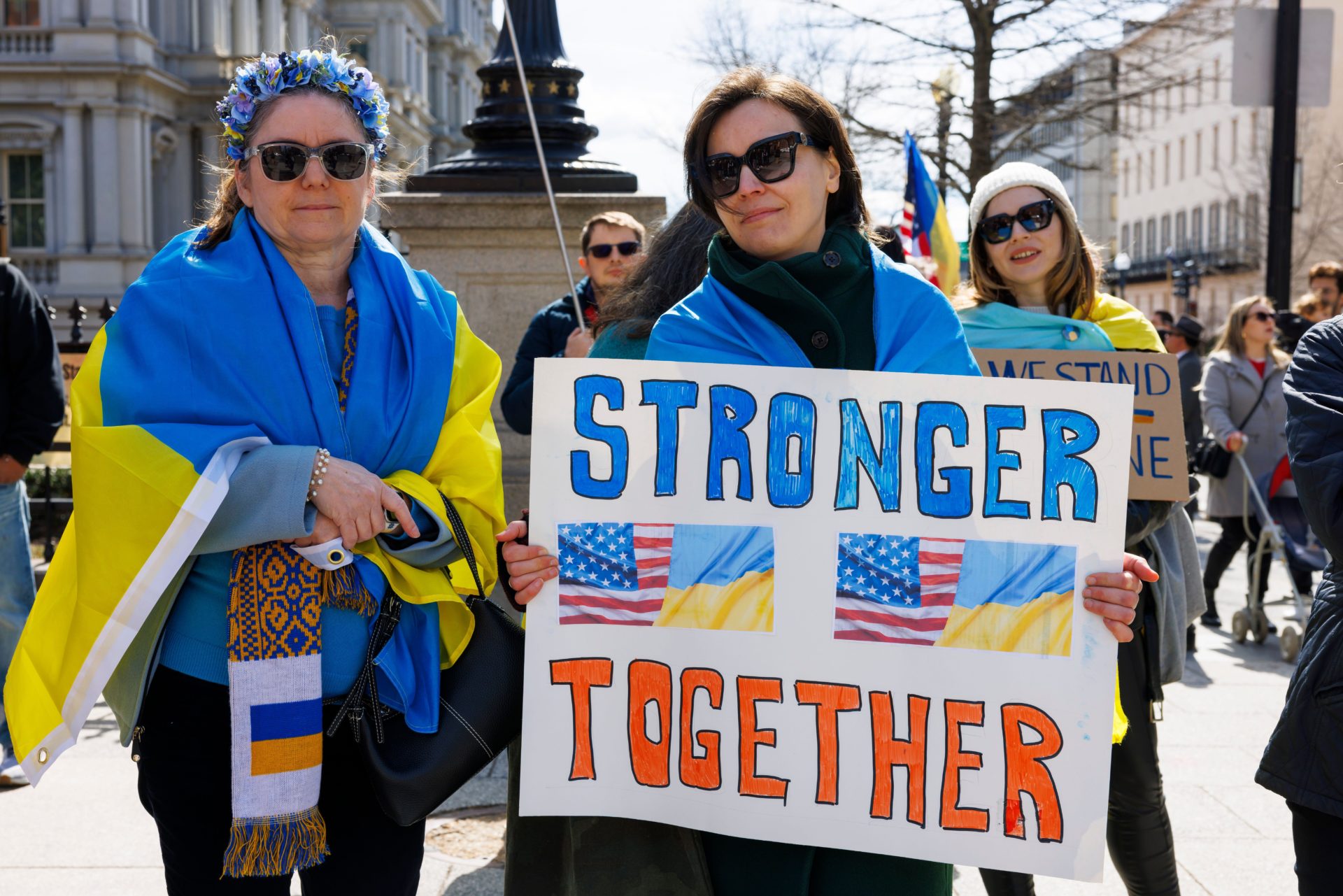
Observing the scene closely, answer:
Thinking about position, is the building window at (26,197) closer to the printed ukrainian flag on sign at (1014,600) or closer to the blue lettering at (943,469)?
the blue lettering at (943,469)

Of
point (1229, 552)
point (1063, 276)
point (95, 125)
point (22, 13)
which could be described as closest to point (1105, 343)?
point (1063, 276)

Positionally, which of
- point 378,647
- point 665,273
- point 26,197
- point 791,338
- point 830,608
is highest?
point 26,197

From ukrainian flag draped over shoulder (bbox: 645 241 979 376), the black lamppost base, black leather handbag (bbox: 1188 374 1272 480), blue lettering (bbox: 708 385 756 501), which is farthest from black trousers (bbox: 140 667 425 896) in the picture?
black leather handbag (bbox: 1188 374 1272 480)

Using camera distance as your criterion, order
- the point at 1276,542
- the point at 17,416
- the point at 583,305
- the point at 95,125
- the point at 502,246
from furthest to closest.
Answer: the point at 95,125 < the point at 1276,542 < the point at 502,246 < the point at 583,305 < the point at 17,416

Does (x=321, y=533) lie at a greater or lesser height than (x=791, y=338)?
lesser

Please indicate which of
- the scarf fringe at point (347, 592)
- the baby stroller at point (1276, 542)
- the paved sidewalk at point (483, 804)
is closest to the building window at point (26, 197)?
the paved sidewalk at point (483, 804)

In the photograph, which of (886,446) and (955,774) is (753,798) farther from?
(886,446)

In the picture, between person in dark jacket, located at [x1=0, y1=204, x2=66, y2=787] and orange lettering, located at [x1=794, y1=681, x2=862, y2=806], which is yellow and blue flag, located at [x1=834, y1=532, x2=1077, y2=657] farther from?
person in dark jacket, located at [x1=0, y1=204, x2=66, y2=787]

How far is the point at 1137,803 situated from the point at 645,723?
5.75ft

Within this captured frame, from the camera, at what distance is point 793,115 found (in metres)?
2.54

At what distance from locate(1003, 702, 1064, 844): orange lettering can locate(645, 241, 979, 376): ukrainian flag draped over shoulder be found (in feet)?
2.08

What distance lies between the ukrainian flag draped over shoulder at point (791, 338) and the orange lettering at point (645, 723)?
57 cm

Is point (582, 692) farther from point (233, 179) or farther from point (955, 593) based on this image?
point (233, 179)

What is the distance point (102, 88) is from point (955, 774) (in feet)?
121
